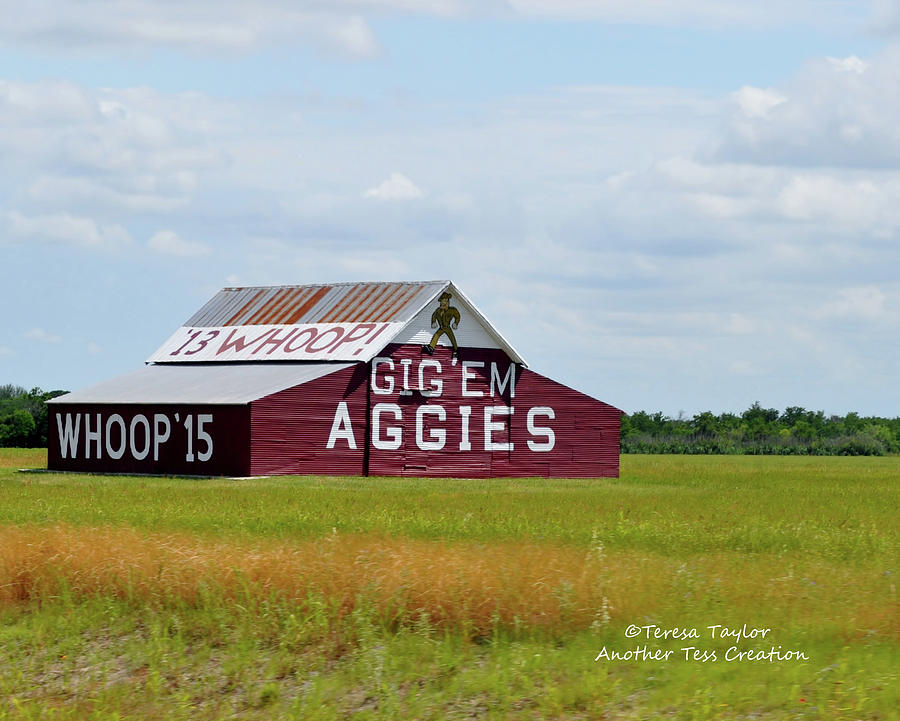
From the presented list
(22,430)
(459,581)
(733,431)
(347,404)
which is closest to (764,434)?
(733,431)

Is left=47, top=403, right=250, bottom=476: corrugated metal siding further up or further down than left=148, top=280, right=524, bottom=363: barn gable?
further down

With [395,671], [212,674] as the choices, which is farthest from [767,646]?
[212,674]

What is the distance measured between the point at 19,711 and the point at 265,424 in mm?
34547

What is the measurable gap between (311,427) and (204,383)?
5591mm

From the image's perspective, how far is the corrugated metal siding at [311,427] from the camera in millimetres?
48062

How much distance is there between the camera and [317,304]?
5747 centimetres

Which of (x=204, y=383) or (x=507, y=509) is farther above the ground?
(x=204, y=383)

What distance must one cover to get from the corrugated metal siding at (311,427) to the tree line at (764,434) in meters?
52.1

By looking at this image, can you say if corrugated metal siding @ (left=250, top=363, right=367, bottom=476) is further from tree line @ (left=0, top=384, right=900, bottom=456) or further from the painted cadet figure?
tree line @ (left=0, top=384, right=900, bottom=456)

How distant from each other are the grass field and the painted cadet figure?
99.1 feet

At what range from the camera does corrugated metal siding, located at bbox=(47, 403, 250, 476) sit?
158 feet

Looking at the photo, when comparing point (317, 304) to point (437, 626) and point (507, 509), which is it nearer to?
point (507, 509)

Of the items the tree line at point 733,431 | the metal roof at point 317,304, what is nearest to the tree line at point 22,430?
the tree line at point 733,431

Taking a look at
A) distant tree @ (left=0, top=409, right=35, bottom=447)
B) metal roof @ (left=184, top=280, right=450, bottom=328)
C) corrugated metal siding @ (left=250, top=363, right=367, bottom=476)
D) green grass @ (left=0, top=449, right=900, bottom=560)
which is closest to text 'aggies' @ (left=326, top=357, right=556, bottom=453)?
corrugated metal siding @ (left=250, top=363, right=367, bottom=476)
